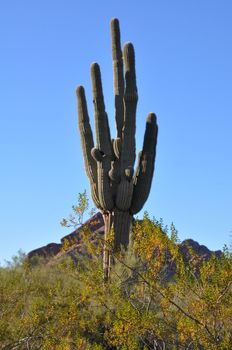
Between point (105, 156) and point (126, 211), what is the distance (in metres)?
1.46

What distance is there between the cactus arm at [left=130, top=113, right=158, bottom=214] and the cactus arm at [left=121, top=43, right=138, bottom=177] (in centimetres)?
31

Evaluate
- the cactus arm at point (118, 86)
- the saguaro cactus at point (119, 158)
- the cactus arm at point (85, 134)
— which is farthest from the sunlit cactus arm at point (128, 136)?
the cactus arm at point (85, 134)

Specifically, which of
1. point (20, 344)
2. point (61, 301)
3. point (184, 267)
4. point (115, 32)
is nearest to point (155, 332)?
point (184, 267)

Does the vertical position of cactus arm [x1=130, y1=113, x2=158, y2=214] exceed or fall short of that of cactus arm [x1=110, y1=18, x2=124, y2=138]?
it falls short

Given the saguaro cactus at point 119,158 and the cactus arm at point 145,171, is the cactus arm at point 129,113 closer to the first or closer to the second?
the saguaro cactus at point 119,158

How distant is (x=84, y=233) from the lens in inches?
250

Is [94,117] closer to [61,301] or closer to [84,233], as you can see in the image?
[61,301]

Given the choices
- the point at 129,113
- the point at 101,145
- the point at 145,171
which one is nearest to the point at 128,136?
the point at 129,113

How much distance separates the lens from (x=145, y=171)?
15398 millimetres

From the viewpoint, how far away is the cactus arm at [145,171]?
15406 mm

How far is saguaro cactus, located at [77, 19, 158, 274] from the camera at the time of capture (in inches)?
595

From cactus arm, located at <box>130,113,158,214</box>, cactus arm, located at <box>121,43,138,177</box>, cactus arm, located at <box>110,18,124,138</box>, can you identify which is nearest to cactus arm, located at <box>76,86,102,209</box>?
cactus arm, located at <box>110,18,124,138</box>

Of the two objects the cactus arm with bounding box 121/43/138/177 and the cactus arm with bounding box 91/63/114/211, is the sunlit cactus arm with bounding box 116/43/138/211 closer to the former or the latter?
the cactus arm with bounding box 121/43/138/177

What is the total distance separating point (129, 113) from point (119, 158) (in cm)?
116
